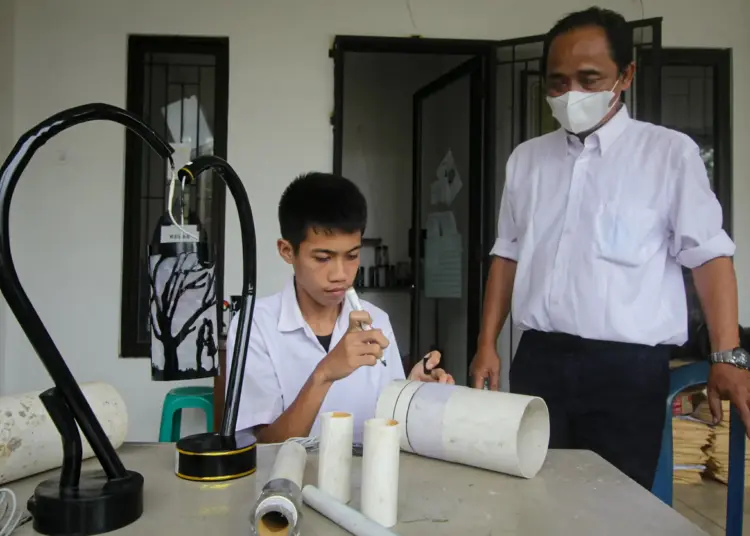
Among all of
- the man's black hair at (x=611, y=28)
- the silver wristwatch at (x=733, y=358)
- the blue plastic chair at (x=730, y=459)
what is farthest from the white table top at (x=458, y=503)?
the man's black hair at (x=611, y=28)

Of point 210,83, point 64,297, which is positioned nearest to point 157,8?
point 210,83

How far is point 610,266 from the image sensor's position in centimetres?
150

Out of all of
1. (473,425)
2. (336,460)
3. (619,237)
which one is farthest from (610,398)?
(336,460)

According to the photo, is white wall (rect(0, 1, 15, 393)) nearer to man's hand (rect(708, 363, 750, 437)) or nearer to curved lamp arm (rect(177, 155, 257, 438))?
curved lamp arm (rect(177, 155, 257, 438))

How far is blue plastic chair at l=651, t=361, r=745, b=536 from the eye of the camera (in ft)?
4.04

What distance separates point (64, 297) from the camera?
3.08m

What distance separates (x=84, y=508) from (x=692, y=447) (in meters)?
2.92

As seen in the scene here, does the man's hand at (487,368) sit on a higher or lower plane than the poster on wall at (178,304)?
lower

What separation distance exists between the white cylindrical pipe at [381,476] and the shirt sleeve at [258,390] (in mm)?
585

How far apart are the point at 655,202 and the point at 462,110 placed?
247 cm

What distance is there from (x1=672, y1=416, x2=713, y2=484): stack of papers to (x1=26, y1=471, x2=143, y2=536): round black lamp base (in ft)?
9.14

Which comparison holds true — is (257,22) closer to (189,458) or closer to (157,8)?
(157,8)

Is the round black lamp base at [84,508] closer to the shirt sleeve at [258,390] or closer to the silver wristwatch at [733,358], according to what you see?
the shirt sleeve at [258,390]

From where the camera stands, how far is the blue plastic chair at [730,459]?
4.04 ft
